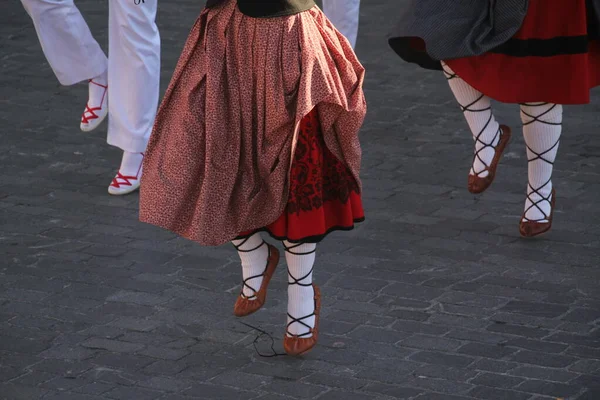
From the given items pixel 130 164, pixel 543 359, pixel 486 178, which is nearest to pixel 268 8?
pixel 543 359

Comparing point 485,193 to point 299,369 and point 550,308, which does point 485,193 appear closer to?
point 550,308

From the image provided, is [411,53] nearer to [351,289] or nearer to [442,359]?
[351,289]

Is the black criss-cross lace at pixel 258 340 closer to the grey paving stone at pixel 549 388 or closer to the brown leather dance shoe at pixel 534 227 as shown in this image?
the grey paving stone at pixel 549 388

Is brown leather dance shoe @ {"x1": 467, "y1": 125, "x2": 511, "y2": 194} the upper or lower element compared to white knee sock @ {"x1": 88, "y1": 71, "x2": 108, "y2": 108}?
upper

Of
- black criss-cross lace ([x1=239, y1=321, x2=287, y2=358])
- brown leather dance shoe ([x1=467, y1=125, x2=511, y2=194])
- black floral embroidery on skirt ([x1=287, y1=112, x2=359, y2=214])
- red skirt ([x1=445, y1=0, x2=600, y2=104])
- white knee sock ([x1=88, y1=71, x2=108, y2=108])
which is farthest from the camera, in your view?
white knee sock ([x1=88, y1=71, x2=108, y2=108])

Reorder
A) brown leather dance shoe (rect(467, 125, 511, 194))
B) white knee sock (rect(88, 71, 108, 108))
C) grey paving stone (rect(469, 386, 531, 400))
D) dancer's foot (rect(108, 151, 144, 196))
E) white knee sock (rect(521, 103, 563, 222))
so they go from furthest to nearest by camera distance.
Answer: white knee sock (rect(88, 71, 108, 108)), dancer's foot (rect(108, 151, 144, 196)), brown leather dance shoe (rect(467, 125, 511, 194)), white knee sock (rect(521, 103, 563, 222)), grey paving stone (rect(469, 386, 531, 400))

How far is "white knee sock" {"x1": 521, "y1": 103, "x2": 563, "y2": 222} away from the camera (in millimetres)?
5104

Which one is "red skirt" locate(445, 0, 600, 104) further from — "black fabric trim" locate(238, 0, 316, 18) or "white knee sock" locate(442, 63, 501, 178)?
"black fabric trim" locate(238, 0, 316, 18)

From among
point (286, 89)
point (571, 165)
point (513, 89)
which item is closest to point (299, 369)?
point (286, 89)

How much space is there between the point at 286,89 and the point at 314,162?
0.89ft

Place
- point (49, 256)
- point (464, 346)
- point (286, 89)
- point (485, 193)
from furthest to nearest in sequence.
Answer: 1. point (485, 193)
2. point (49, 256)
3. point (464, 346)
4. point (286, 89)

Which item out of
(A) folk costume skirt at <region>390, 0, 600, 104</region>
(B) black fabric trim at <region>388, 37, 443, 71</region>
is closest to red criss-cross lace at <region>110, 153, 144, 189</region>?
(B) black fabric trim at <region>388, 37, 443, 71</region>

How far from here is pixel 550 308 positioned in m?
4.60

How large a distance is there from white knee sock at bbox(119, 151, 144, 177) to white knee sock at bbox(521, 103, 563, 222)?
2.02 metres
